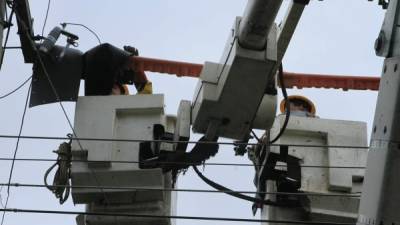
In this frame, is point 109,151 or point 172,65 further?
point 172,65

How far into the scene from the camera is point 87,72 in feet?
24.3

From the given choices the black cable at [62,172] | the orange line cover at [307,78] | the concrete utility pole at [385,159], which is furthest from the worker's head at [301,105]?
the concrete utility pole at [385,159]

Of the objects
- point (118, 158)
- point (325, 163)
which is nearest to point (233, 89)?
point (118, 158)

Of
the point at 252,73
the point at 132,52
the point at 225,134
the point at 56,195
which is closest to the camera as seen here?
the point at 252,73

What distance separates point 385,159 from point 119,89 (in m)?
4.76

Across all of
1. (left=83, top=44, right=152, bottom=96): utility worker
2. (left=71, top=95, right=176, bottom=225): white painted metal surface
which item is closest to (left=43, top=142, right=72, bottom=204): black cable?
(left=71, top=95, right=176, bottom=225): white painted metal surface

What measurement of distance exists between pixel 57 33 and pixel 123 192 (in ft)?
5.02

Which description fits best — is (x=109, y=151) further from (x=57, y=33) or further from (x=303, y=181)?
(x=303, y=181)

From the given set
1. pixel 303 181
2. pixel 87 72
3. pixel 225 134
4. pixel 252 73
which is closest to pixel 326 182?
pixel 303 181

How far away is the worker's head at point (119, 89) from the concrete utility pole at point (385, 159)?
4443 millimetres

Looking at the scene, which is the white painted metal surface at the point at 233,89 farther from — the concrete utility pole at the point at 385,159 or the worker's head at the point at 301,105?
the concrete utility pole at the point at 385,159

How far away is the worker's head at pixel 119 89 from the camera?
24.9ft

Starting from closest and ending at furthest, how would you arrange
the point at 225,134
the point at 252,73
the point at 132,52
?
1. the point at 252,73
2. the point at 225,134
3. the point at 132,52

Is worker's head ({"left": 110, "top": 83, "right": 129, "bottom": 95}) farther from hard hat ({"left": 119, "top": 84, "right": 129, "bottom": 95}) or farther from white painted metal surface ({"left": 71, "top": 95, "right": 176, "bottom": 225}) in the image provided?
white painted metal surface ({"left": 71, "top": 95, "right": 176, "bottom": 225})
